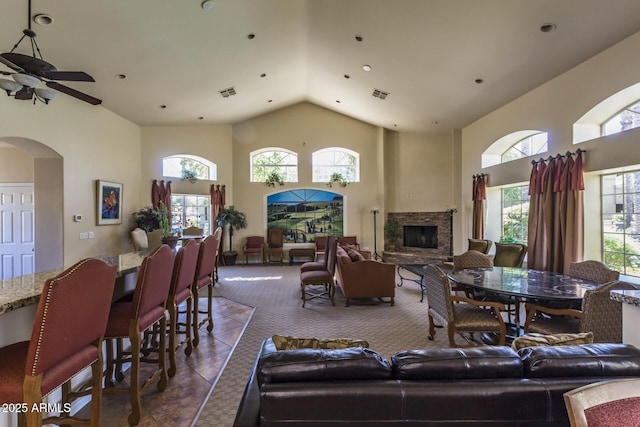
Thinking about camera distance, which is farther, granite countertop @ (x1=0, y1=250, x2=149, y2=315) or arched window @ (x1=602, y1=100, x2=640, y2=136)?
arched window @ (x1=602, y1=100, x2=640, y2=136)

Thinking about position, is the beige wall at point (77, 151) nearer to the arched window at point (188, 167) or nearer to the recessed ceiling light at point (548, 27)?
the arched window at point (188, 167)

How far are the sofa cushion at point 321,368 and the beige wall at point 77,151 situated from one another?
18.1 feet

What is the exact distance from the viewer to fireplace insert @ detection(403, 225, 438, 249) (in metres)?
8.38

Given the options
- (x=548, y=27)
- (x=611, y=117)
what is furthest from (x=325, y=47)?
(x=611, y=117)

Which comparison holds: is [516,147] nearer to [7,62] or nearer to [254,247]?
[254,247]

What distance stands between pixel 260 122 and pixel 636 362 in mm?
8787

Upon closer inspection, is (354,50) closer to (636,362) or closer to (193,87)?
(193,87)

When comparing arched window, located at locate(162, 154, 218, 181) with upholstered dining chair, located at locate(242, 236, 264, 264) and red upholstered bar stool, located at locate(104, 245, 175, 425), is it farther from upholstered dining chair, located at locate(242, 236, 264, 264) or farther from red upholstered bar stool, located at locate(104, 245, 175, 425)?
red upholstered bar stool, located at locate(104, 245, 175, 425)

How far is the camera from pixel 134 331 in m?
1.96

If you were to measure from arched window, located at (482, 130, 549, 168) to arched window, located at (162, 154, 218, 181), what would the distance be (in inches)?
275

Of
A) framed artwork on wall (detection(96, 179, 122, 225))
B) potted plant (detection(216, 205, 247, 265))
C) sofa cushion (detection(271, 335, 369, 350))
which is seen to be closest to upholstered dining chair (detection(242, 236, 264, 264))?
potted plant (detection(216, 205, 247, 265))

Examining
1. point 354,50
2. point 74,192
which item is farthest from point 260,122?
point 74,192

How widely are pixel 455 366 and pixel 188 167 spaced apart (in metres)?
8.51

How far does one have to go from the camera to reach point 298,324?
3.99 m
